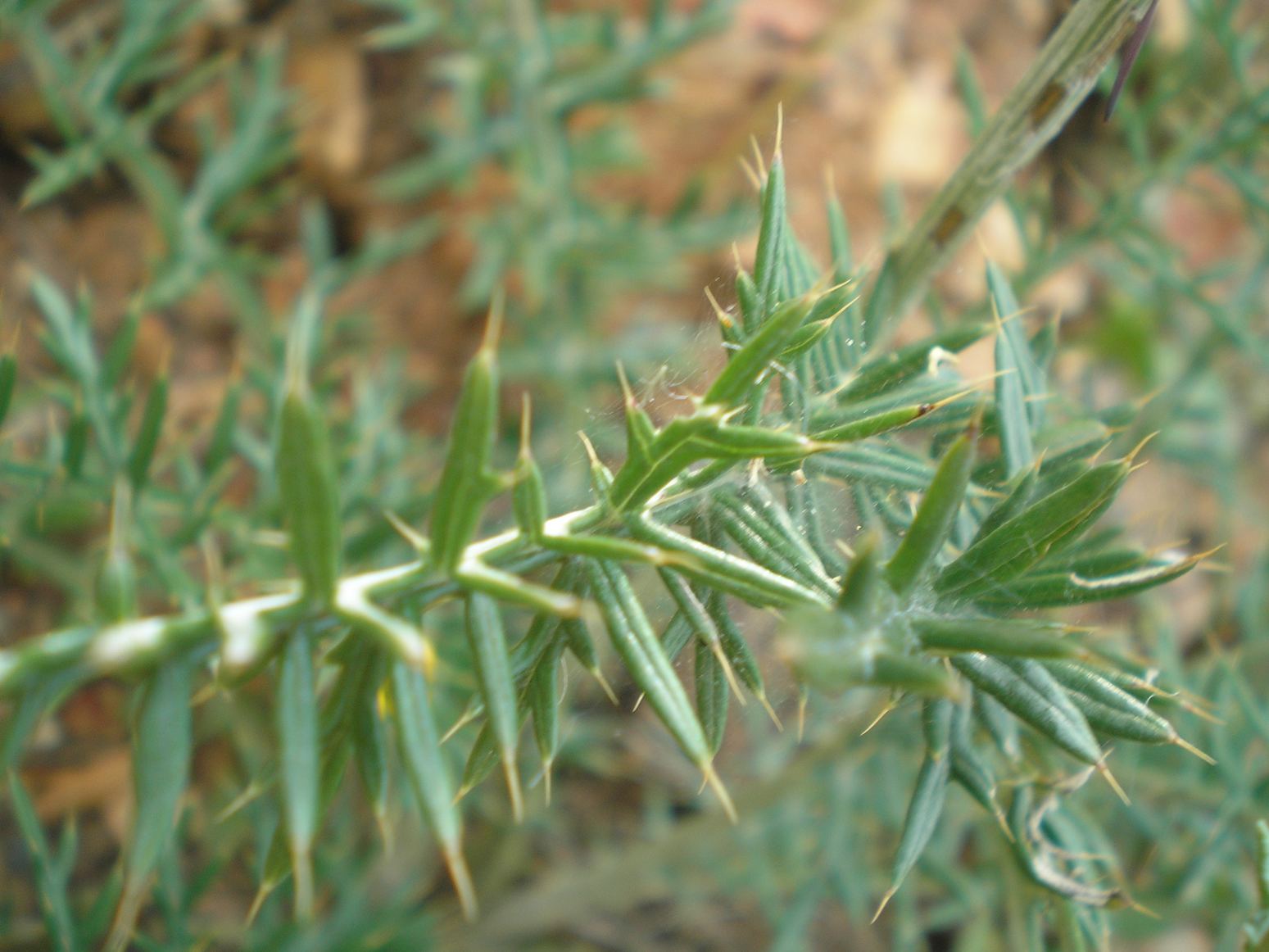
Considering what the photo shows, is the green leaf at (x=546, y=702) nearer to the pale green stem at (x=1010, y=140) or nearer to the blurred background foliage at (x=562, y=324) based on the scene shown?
the blurred background foliage at (x=562, y=324)

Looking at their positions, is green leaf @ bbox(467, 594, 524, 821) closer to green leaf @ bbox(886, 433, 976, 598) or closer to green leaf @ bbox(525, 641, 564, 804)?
green leaf @ bbox(525, 641, 564, 804)

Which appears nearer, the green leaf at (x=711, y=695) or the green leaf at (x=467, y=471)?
the green leaf at (x=467, y=471)

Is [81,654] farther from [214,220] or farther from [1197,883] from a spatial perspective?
[214,220]

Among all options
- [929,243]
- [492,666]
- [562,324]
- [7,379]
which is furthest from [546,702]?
[562,324]

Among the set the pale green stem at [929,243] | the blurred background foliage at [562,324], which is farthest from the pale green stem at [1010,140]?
the blurred background foliage at [562,324]

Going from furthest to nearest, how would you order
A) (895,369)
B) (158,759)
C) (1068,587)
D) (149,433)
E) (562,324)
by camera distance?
(562,324) → (149,433) → (895,369) → (1068,587) → (158,759)

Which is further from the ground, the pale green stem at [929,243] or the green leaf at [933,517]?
the pale green stem at [929,243]

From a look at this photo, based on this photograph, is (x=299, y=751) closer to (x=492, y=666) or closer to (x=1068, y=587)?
(x=492, y=666)

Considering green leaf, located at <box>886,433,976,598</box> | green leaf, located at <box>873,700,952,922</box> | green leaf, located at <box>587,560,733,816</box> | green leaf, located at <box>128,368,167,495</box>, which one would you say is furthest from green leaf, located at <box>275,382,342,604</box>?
green leaf, located at <box>128,368,167,495</box>
